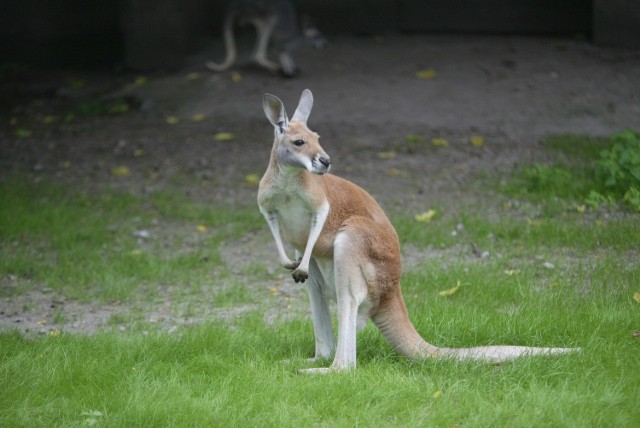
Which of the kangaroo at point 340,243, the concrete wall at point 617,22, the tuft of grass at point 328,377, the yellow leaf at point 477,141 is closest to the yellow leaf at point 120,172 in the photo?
the yellow leaf at point 477,141

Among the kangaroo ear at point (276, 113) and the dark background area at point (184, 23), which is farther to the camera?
the dark background area at point (184, 23)

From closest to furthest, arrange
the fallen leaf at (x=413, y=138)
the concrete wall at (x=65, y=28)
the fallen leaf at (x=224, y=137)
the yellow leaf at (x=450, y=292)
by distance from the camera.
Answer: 1. the yellow leaf at (x=450, y=292)
2. the fallen leaf at (x=413, y=138)
3. the fallen leaf at (x=224, y=137)
4. the concrete wall at (x=65, y=28)

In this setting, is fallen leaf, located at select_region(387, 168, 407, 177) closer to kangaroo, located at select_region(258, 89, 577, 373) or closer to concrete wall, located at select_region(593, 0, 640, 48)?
concrete wall, located at select_region(593, 0, 640, 48)

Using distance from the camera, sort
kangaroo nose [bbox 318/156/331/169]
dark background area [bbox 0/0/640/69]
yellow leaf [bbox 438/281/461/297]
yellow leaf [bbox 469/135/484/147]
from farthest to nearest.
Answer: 1. dark background area [bbox 0/0/640/69]
2. yellow leaf [bbox 469/135/484/147]
3. yellow leaf [bbox 438/281/461/297]
4. kangaroo nose [bbox 318/156/331/169]

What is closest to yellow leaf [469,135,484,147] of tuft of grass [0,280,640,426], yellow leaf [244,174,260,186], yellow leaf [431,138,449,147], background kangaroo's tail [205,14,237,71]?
yellow leaf [431,138,449,147]

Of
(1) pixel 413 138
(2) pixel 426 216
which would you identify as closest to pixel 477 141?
(1) pixel 413 138

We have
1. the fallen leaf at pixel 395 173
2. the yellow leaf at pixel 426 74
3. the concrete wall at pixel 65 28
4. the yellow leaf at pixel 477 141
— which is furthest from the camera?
the concrete wall at pixel 65 28

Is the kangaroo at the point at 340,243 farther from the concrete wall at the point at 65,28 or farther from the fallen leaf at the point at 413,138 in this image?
the concrete wall at the point at 65,28

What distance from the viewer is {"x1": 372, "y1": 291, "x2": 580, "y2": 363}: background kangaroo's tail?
4766mm

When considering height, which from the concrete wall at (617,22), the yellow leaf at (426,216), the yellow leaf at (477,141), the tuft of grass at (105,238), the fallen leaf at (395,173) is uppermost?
the concrete wall at (617,22)

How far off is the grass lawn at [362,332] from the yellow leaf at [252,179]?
76 centimetres

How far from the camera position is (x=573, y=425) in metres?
4.07

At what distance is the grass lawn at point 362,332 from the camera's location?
4.34m

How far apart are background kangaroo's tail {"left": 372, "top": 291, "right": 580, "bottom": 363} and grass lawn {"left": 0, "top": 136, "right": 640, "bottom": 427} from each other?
0.06 m
